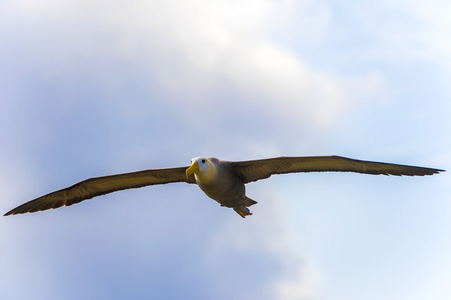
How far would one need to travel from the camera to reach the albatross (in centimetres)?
1522

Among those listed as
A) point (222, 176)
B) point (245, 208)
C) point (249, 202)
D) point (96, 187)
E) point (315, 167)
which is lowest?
point (222, 176)

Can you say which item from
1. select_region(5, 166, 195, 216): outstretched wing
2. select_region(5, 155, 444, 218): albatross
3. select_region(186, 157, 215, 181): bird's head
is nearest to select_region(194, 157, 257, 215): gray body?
select_region(5, 155, 444, 218): albatross

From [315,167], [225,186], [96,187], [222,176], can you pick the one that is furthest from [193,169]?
[96,187]

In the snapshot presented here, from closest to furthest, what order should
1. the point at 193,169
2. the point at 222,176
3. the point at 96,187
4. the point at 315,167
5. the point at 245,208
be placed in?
the point at 193,169 < the point at 222,176 < the point at 315,167 < the point at 245,208 < the point at 96,187

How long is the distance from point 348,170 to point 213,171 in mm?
4050

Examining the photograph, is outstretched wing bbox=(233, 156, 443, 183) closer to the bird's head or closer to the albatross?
the albatross

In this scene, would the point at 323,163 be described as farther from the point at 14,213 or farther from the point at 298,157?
the point at 14,213

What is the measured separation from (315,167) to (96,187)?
6.68 metres

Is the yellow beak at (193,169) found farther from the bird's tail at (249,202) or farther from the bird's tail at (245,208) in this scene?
the bird's tail at (249,202)

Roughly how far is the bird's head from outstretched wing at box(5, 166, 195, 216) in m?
2.09

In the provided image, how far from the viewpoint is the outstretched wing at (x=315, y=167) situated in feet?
52.1

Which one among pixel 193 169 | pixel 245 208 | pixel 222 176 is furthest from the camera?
pixel 245 208

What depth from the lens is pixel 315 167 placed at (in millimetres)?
16469

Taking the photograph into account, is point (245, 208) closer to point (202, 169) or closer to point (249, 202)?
point (249, 202)
